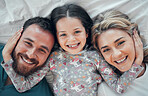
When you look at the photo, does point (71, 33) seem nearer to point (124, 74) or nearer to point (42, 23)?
point (42, 23)

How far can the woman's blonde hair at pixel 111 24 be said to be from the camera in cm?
129

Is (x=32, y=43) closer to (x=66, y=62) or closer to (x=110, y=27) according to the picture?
(x=66, y=62)

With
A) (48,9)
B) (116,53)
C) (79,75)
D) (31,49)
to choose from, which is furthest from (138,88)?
(48,9)

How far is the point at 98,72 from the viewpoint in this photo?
1477 mm

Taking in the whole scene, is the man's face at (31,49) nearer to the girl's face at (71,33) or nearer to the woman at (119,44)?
the girl's face at (71,33)

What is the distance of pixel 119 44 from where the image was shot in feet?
4.12

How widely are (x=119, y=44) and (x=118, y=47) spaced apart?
23mm

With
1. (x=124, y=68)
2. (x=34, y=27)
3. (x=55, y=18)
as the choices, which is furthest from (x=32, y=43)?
(x=124, y=68)

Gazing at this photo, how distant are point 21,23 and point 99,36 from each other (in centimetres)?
71

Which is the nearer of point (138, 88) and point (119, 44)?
point (119, 44)

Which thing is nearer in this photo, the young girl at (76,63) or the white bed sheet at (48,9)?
the young girl at (76,63)

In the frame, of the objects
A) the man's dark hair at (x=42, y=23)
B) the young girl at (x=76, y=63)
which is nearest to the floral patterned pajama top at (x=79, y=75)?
the young girl at (x=76, y=63)

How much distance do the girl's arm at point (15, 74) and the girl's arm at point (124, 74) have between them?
0.56 metres

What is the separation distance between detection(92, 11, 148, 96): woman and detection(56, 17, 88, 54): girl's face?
0.44 feet
